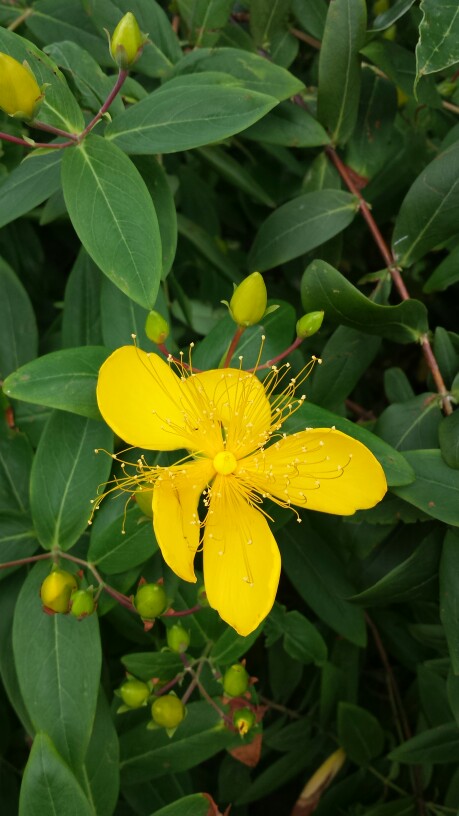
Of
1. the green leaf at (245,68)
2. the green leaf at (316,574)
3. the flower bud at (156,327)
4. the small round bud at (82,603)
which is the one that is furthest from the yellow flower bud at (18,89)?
the green leaf at (316,574)

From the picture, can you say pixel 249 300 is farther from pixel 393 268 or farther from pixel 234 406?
pixel 393 268

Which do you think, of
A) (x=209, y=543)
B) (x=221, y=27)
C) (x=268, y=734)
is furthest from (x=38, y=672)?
(x=221, y=27)

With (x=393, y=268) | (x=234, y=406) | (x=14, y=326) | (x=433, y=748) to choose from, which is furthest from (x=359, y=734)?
(x=14, y=326)

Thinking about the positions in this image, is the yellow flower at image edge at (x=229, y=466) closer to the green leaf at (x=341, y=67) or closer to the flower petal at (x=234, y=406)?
the flower petal at (x=234, y=406)

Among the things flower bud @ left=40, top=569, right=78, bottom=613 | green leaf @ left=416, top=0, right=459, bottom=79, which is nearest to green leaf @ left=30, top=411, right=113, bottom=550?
flower bud @ left=40, top=569, right=78, bottom=613

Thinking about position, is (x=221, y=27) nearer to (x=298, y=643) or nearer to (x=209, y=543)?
(x=209, y=543)
